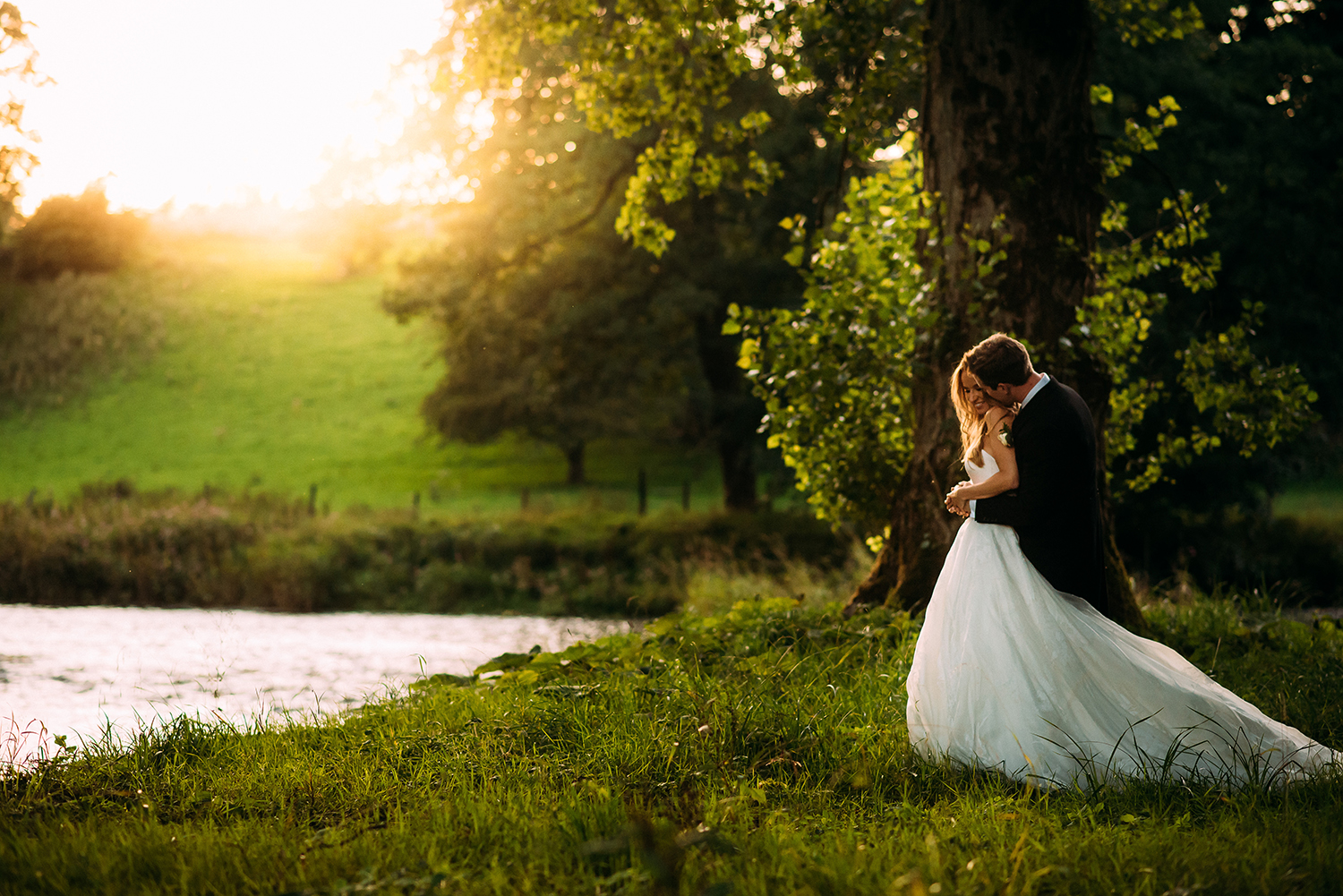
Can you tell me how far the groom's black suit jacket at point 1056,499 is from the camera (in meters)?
4.90

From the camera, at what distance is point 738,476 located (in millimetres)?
23969

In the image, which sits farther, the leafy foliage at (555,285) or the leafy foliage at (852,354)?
the leafy foliage at (555,285)

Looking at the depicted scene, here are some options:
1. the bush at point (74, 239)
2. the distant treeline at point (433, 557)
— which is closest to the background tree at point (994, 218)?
the distant treeline at point (433, 557)

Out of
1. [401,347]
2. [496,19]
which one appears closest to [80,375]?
[401,347]

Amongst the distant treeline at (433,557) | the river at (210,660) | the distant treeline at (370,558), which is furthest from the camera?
the distant treeline at (370,558)

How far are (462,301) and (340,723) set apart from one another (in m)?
15.1

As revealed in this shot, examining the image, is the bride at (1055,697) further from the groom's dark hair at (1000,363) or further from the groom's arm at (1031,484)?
the groom's dark hair at (1000,363)

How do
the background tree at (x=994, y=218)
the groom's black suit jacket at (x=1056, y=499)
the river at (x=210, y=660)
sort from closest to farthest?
the groom's black suit jacket at (x=1056, y=499) < the background tree at (x=994, y=218) < the river at (x=210, y=660)

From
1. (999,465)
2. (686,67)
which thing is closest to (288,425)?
(686,67)

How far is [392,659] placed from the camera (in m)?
13.0

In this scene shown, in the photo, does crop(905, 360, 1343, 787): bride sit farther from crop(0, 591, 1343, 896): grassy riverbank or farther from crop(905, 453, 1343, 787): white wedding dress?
crop(0, 591, 1343, 896): grassy riverbank

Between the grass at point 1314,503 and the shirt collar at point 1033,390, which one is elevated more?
the shirt collar at point 1033,390

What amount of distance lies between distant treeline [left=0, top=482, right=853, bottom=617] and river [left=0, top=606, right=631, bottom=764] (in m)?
1.17

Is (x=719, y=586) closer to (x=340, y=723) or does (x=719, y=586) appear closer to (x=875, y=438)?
(x=875, y=438)
